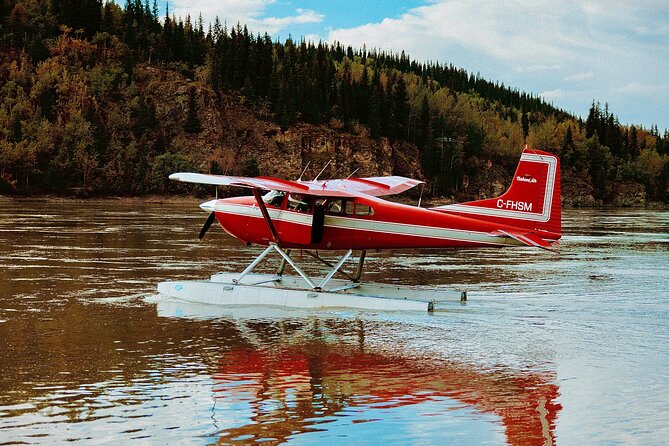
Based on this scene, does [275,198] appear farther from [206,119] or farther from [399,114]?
[399,114]

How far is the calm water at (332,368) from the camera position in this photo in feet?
20.7

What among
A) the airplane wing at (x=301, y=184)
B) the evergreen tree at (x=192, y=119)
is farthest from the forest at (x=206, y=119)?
the airplane wing at (x=301, y=184)

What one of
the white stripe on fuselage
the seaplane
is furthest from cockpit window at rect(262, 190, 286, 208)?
the white stripe on fuselage

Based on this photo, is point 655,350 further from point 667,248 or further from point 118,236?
point 118,236

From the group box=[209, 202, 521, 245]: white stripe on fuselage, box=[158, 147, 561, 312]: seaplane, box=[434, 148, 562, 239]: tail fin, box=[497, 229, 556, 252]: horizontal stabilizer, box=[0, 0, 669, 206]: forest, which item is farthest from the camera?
box=[0, 0, 669, 206]: forest

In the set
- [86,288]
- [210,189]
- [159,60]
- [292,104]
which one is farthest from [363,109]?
[86,288]

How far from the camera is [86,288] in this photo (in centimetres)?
1418

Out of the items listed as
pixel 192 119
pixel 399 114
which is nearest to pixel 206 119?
pixel 192 119

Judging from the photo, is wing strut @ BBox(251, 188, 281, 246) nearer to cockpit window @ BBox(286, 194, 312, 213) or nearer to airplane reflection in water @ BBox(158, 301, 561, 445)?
cockpit window @ BBox(286, 194, 312, 213)

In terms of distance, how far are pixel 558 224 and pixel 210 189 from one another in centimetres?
7419

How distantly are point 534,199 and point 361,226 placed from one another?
2815mm

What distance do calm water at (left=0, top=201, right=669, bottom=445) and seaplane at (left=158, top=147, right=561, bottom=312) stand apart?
0.49 meters

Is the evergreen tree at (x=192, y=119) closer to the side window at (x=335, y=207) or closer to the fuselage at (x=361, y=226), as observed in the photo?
the fuselage at (x=361, y=226)

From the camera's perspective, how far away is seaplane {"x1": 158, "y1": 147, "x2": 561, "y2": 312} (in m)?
12.7
